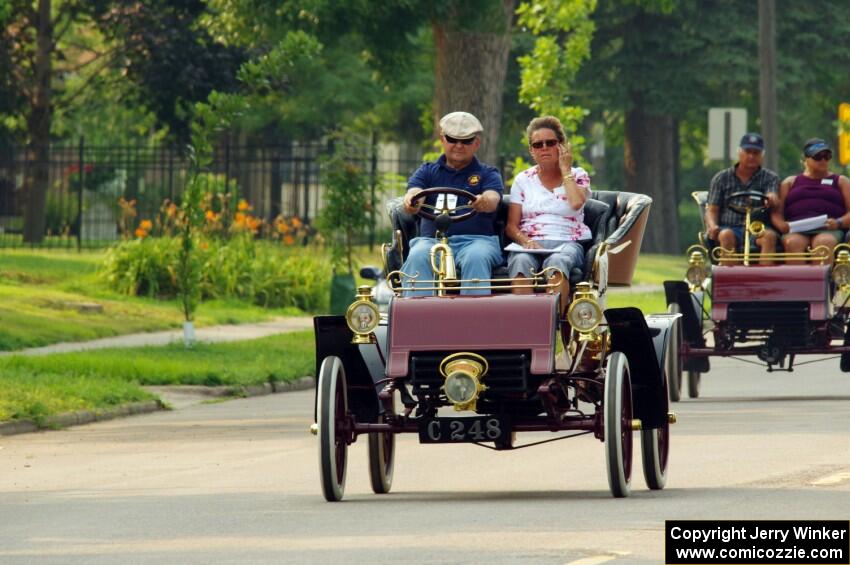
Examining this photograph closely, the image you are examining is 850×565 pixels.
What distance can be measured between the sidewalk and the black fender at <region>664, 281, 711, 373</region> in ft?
22.9

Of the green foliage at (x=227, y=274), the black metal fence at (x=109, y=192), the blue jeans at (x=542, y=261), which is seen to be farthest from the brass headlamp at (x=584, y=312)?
the black metal fence at (x=109, y=192)

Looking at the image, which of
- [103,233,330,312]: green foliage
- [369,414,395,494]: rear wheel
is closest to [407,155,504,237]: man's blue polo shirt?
[369,414,395,494]: rear wheel

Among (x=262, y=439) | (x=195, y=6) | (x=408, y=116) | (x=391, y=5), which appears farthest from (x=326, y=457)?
(x=408, y=116)

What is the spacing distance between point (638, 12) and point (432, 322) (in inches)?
1539

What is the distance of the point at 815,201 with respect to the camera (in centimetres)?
1977

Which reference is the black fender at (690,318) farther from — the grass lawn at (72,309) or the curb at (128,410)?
the grass lawn at (72,309)

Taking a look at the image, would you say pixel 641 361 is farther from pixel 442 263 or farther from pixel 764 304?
pixel 764 304

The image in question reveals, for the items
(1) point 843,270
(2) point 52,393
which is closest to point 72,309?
(2) point 52,393

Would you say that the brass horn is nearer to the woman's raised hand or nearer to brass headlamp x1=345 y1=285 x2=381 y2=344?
brass headlamp x1=345 y1=285 x2=381 y2=344

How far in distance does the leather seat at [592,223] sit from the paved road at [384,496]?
1304 millimetres

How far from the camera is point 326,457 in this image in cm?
1188

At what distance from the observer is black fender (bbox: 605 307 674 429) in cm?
1233

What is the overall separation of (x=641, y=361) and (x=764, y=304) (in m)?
6.85

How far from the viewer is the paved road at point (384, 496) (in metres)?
10.1
